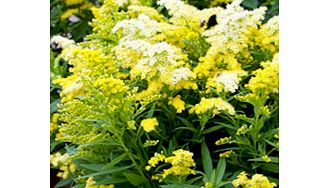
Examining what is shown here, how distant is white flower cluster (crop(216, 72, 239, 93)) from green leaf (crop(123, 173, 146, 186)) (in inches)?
11.6

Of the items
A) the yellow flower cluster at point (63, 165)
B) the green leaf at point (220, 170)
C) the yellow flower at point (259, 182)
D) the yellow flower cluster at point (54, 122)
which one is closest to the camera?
the yellow flower at point (259, 182)

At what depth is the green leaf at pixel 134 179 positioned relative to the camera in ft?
4.54

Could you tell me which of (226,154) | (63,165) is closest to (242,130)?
(226,154)

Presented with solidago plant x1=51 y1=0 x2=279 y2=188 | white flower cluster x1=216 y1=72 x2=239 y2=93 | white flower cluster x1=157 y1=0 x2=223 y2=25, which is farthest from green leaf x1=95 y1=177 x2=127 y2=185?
white flower cluster x1=157 y1=0 x2=223 y2=25

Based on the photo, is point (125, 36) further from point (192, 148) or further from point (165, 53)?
point (192, 148)

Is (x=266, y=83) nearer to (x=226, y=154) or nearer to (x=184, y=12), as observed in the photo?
(x=226, y=154)

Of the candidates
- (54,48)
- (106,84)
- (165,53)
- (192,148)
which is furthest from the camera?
(54,48)

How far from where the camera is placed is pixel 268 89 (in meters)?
1.31

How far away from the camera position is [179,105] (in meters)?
1.41

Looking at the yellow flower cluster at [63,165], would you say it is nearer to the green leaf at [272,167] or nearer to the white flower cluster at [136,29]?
the white flower cluster at [136,29]

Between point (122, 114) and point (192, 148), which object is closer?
point (122, 114)

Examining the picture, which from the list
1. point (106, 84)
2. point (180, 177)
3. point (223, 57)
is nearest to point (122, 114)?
point (106, 84)

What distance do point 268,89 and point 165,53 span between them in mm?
258

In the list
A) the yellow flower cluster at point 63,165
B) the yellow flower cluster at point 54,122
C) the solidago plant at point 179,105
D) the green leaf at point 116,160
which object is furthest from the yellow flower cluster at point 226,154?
the yellow flower cluster at point 54,122
